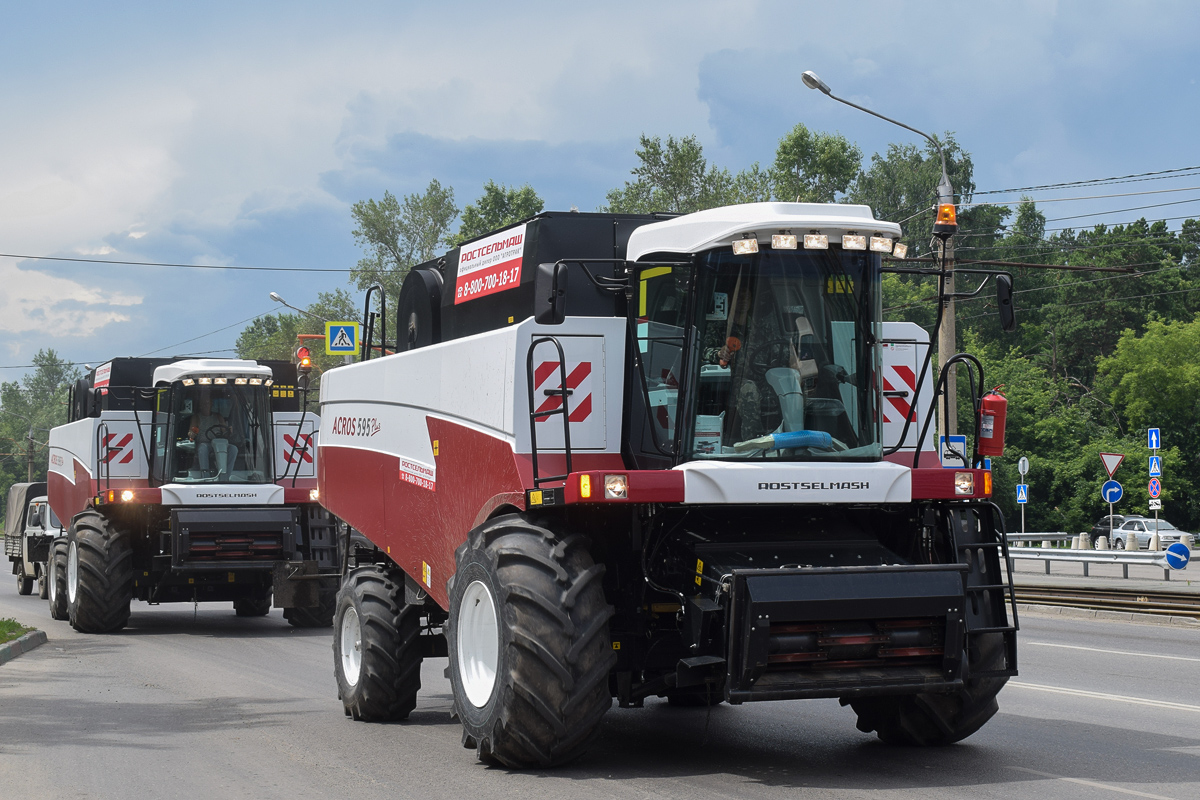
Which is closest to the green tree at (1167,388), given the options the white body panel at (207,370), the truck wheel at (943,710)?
the white body panel at (207,370)

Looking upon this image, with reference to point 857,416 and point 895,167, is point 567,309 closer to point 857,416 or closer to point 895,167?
point 857,416

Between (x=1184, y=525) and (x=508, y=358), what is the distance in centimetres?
6290

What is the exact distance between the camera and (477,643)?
8289 mm

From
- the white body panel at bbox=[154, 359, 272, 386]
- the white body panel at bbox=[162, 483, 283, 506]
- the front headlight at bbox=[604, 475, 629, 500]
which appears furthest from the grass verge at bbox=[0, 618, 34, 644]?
the front headlight at bbox=[604, 475, 629, 500]

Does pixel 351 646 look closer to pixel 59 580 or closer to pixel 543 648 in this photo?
pixel 543 648

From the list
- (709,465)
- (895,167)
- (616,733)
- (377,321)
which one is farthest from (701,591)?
(895,167)

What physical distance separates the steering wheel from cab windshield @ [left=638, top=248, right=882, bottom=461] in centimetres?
1315

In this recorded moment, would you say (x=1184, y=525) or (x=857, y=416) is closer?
(x=857, y=416)

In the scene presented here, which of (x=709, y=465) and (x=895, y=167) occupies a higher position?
(x=895, y=167)

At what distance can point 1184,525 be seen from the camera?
2518 inches

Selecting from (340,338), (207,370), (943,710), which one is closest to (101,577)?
(207,370)

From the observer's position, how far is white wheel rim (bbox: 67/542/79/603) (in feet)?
62.4

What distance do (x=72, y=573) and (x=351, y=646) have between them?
10.7 metres

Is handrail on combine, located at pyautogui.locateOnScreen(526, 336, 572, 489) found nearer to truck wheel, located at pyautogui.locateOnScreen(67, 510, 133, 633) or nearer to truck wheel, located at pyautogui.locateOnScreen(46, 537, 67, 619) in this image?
truck wheel, located at pyautogui.locateOnScreen(67, 510, 133, 633)
